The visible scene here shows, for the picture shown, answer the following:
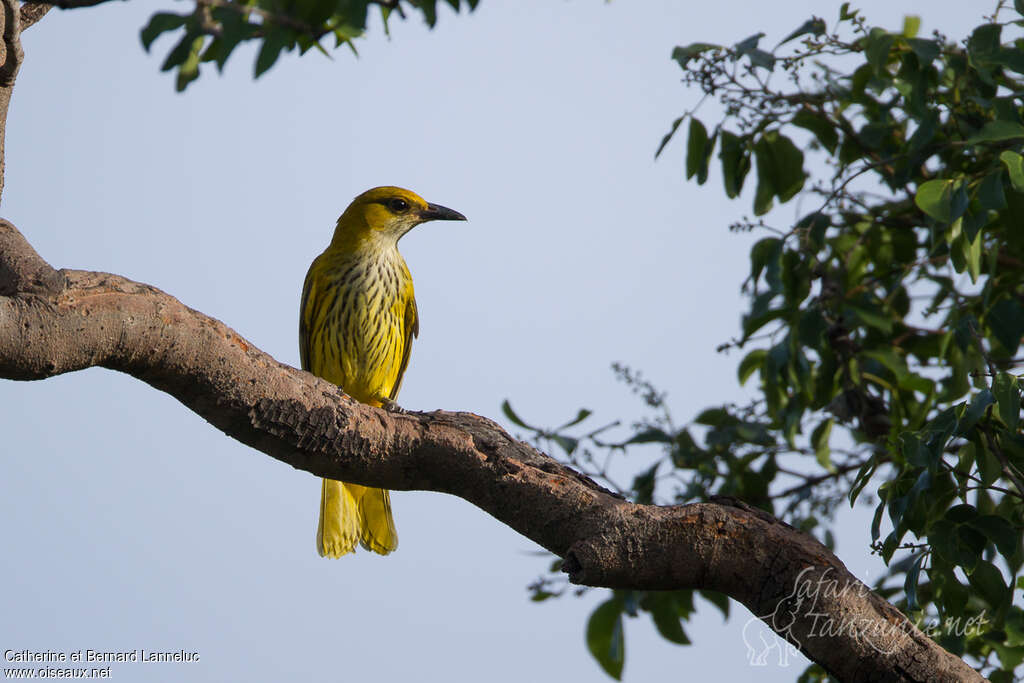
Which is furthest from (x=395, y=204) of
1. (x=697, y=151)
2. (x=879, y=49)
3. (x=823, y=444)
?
(x=879, y=49)

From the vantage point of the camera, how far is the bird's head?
17.2ft

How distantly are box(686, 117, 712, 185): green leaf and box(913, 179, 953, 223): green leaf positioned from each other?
1.02m

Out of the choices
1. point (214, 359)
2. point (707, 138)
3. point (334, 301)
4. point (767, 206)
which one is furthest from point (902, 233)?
point (214, 359)

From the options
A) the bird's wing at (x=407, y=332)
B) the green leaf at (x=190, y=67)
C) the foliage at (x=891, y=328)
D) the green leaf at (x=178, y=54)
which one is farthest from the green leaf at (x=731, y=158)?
the green leaf at (x=178, y=54)

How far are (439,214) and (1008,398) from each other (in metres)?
3.65

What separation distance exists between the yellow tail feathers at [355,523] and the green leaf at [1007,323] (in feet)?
7.82

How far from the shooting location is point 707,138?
11.6 feet

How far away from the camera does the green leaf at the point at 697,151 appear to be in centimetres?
351

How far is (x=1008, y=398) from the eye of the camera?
211 centimetres

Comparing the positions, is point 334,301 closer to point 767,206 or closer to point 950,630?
point 767,206

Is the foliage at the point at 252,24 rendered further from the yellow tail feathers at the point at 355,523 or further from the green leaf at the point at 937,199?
the yellow tail feathers at the point at 355,523

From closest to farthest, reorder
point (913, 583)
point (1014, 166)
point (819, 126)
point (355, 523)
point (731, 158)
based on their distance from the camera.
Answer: point (1014, 166), point (913, 583), point (731, 158), point (819, 126), point (355, 523)

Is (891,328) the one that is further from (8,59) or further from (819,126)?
(8,59)

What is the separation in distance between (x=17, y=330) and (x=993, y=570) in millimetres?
2136
